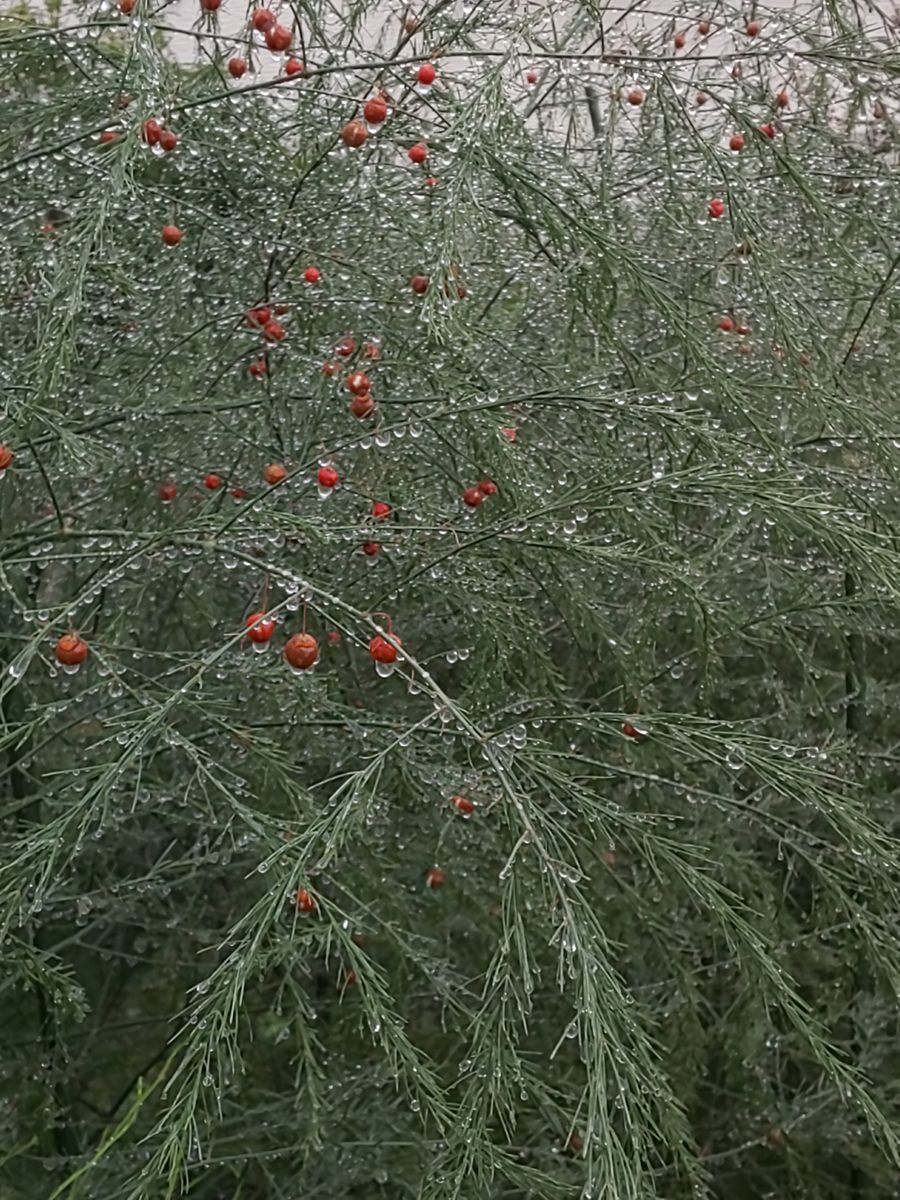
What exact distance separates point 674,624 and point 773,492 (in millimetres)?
946

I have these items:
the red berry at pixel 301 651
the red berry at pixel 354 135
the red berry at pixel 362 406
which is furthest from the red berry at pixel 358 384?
the red berry at pixel 301 651

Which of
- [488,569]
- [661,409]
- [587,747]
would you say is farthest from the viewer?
→ [587,747]

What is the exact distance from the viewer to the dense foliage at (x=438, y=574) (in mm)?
1390

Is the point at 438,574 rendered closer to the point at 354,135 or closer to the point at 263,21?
the point at 354,135

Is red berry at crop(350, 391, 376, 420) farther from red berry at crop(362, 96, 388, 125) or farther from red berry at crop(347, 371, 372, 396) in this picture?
red berry at crop(362, 96, 388, 125)

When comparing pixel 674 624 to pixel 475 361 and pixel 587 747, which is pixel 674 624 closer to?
pixel 587 747

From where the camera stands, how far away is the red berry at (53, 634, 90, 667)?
1.27 m

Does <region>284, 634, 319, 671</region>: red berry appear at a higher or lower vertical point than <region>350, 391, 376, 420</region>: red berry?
lower

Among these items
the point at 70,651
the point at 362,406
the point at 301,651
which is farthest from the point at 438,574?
the point at 70,651

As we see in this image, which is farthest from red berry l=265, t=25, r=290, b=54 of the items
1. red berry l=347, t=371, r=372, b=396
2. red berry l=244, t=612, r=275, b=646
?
red berry l=244, t=612, r=275, b=646


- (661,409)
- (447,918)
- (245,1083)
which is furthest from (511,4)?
(245,1083)

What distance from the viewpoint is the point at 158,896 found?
92.2 inches

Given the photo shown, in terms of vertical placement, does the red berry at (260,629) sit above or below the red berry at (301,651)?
above

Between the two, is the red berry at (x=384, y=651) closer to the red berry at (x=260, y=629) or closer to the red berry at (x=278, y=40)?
the red berry at (x=260, y=629)
